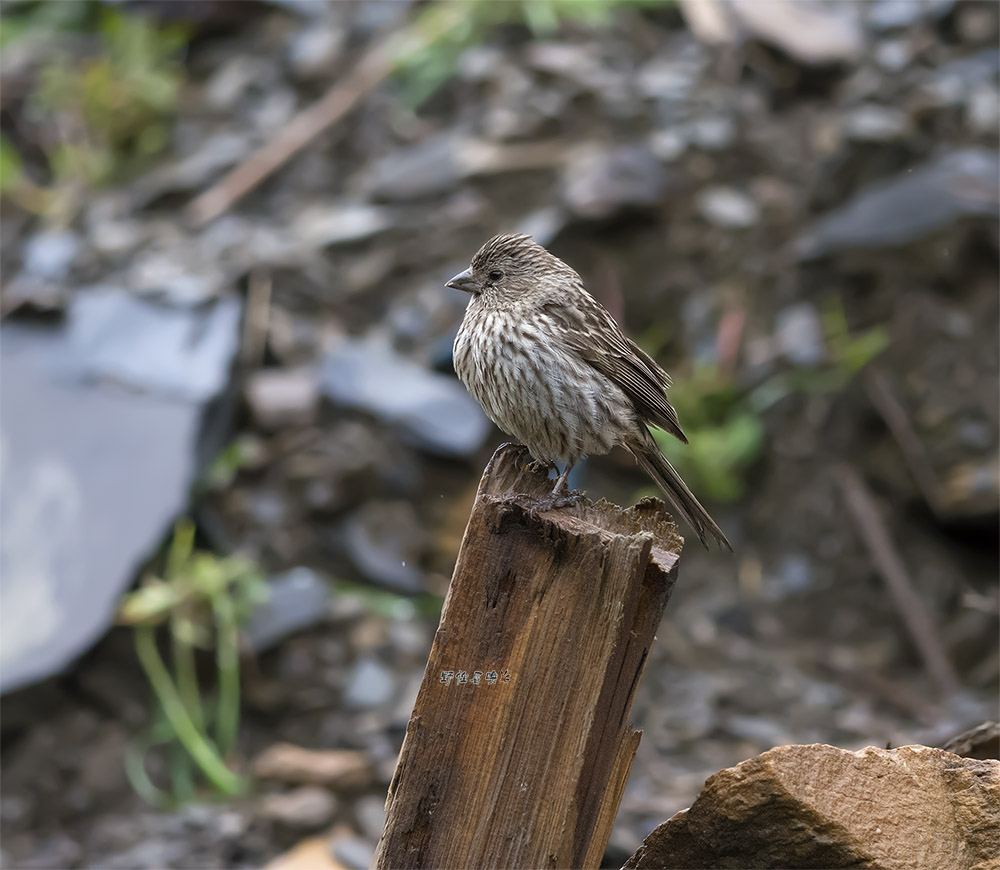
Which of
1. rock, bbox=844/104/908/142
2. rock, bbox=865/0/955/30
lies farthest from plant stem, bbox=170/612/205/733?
rock, bbox=865/0/955/30

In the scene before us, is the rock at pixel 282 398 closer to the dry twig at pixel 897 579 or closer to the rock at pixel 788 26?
the dry twig at pixel 897 579

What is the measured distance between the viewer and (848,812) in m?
2.90

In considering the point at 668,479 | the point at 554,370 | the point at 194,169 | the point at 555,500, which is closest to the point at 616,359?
the point at 554,370

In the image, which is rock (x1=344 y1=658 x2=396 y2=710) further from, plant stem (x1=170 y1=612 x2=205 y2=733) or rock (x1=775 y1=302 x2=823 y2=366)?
rock (x1=775 y1=302 x2=823 y2=366)

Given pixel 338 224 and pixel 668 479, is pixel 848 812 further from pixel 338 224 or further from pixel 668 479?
pixel 338 224

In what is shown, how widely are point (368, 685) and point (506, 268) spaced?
249cm

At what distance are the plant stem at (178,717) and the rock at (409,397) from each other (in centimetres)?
176

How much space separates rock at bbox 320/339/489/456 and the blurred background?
0.03 meters

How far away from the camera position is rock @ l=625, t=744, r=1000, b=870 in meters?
2.87

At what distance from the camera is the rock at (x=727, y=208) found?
7797 mm

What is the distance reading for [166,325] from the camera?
7371 millimetres

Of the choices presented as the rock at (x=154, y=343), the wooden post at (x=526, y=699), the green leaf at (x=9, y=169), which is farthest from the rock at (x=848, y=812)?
the green leaf at (x=9, y=169)

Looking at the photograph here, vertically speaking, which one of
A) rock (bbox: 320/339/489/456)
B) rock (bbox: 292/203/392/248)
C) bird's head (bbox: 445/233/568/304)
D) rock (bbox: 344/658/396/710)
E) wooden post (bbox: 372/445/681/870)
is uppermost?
wooden post (bbox: 372/445/681/870)

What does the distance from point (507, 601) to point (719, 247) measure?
5.27 meters
